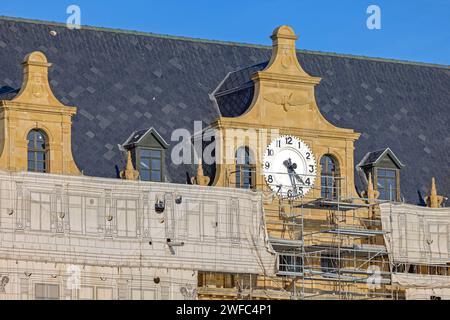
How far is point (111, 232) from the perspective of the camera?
9644 cm

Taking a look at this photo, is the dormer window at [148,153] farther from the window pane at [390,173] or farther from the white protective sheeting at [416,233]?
the window pane at [390,173]

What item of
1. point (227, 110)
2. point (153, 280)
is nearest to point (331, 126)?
point (227, 110)

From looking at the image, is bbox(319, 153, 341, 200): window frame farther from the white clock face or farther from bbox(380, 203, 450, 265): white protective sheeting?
bbox(380, 203, 450, 265): white protective sheeting

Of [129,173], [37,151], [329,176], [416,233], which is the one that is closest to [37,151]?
[37,151]

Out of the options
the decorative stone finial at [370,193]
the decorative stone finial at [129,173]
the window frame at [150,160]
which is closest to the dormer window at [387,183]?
the decorative stone finial at [370,193]

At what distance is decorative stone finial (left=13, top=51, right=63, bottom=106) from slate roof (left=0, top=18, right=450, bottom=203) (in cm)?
94

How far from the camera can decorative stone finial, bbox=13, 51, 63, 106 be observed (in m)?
96.1

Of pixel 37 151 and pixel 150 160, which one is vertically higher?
pixel 37 151

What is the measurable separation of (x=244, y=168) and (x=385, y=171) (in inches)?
274

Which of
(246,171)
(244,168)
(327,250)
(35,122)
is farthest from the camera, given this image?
(327,250)

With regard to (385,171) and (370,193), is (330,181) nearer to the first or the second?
(370,193)

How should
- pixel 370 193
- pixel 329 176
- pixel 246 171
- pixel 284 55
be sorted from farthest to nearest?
pixel 370 193, pixel 329 176, pixel 284 55, pixel 246 171

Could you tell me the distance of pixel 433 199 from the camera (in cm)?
10475

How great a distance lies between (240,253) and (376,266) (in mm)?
7005
